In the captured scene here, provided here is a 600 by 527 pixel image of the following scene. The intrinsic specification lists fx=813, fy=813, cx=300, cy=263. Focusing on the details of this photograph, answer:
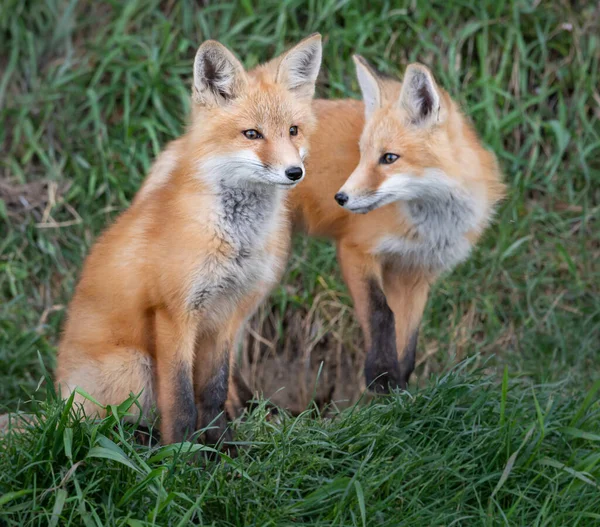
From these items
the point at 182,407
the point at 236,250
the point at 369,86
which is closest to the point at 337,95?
the point at 369,86

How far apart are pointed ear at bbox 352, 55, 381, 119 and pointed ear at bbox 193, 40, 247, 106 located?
872 millimetres

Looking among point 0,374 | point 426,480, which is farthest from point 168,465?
point 0,374

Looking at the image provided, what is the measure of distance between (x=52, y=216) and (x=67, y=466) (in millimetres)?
3082

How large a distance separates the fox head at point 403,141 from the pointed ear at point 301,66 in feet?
1.62

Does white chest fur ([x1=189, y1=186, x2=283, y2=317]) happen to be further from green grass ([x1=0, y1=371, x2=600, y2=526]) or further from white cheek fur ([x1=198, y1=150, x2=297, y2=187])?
green grass ([x1=0, y1=371, x2=600, y2=526])

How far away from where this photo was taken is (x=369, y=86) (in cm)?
396

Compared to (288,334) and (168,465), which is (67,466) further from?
(288,334)

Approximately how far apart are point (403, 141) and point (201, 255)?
1228mm


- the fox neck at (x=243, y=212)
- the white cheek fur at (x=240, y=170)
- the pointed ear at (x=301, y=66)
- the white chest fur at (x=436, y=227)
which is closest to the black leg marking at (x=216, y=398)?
the fox neck at (x=243, y=212)

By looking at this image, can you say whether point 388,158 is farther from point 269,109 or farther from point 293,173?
point 293,173

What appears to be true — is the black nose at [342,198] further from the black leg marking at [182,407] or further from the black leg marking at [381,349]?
the black leg marking at [182,407]

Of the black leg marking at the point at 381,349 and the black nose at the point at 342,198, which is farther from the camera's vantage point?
the black leg marking at the point at 381,349

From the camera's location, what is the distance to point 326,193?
4.15 metres

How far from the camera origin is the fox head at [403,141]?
12.1 feet
